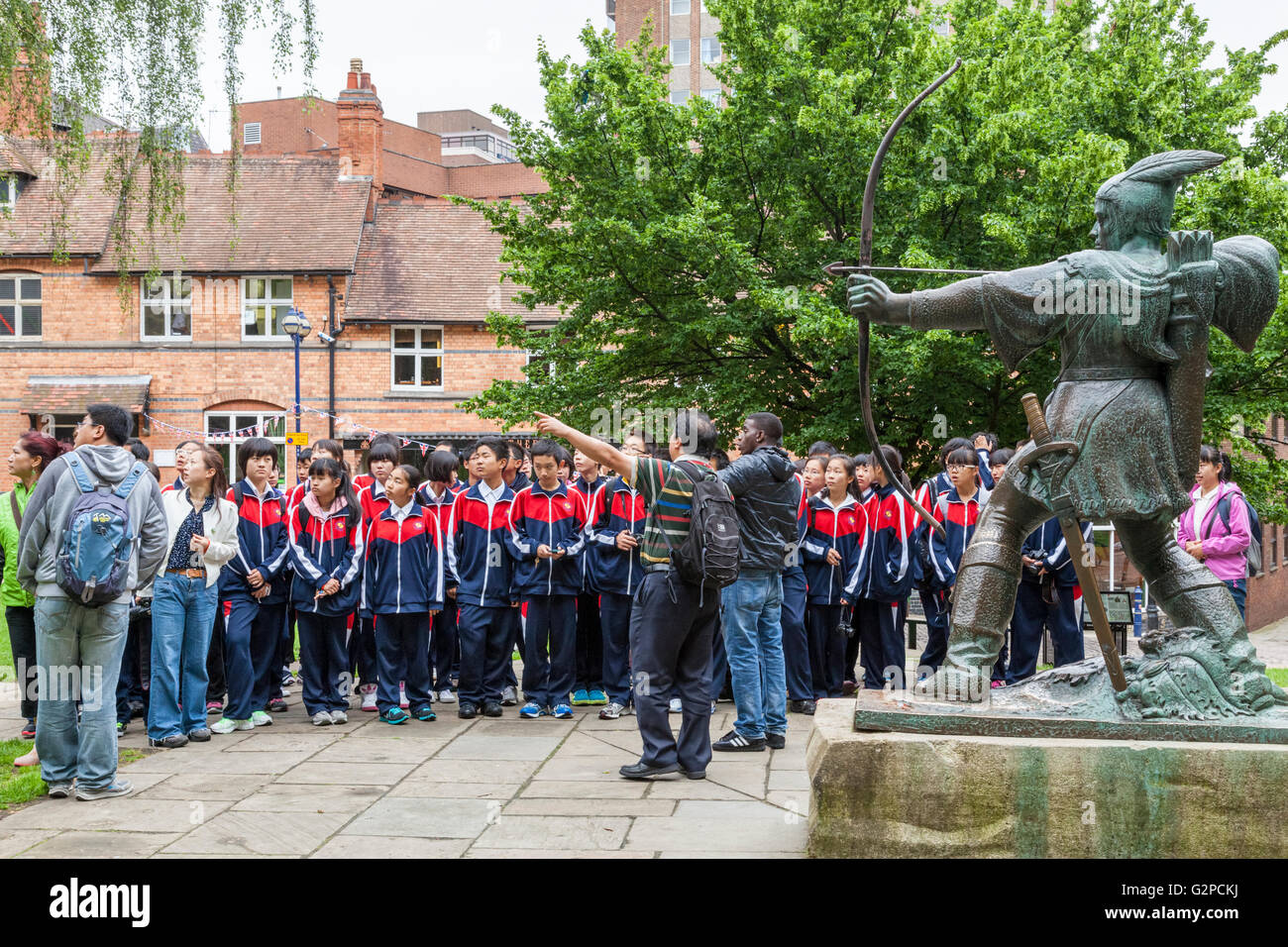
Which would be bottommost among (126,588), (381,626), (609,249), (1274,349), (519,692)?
(519,692)

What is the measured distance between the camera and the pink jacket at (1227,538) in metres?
8.55

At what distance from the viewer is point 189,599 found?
7.36 metres

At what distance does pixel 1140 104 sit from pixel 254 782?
1433cm

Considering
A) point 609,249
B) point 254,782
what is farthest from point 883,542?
point 609,249

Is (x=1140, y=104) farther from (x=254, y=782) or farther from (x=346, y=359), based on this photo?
(x=346, y=359)

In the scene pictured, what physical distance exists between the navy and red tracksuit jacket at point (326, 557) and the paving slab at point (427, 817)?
2.38 m

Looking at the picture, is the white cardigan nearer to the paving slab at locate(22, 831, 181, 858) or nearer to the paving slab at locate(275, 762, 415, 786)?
the paving slab at locate(275, 762, 415, 786)

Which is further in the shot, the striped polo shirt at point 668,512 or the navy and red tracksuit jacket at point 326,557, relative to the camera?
the navy and red tracksuit jacket at point 326,557

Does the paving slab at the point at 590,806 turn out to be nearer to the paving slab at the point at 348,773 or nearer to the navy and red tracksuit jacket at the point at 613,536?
the paving slab at the point at 348,773

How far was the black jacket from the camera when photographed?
7055 mm

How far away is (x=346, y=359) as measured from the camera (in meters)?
28.2

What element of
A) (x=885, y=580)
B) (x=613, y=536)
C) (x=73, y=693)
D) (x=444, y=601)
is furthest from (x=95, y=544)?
(x=885, y=580)

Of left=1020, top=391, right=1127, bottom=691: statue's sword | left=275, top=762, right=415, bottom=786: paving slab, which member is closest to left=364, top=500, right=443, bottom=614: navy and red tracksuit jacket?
left=275, top=762, right=415, bottom=786: paving slab

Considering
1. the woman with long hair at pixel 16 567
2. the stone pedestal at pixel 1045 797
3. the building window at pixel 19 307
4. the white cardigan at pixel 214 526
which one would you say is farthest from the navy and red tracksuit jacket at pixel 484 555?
the building window at pixel 19 307
